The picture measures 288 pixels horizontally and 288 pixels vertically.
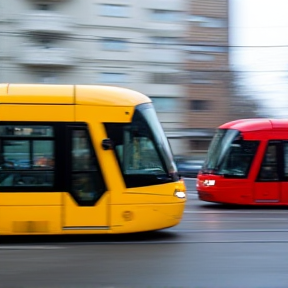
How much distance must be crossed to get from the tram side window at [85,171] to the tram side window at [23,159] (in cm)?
37

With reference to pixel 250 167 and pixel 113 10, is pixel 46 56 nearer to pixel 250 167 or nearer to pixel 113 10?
pixel 113 10

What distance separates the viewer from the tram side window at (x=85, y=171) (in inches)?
358

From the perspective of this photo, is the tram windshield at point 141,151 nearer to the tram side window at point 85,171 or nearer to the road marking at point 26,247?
the tram side window at point 85,171

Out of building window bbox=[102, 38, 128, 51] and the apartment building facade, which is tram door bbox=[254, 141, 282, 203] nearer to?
building window bbox=[102, 38, 128, 51]

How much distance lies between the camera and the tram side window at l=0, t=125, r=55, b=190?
9008 millimetres

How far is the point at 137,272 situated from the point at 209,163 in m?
8.43

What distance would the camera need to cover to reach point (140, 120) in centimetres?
935

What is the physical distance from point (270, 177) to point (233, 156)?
107 centimetres

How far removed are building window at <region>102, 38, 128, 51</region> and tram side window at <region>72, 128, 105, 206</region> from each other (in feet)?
102

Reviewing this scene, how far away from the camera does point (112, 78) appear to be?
39531mm

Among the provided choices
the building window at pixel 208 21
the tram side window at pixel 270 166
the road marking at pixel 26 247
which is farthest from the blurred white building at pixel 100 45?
the road marking at pixel 26 247

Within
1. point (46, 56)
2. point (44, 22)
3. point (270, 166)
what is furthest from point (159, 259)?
point (44, 22)

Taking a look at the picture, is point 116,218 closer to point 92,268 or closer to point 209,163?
point 92,268

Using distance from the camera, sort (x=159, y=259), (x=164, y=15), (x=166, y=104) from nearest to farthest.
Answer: (x=159, y=259)
(x=164, y=15)
(x=166, y=104)
